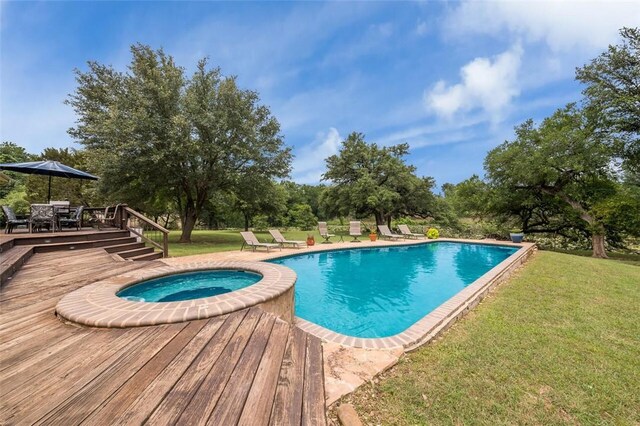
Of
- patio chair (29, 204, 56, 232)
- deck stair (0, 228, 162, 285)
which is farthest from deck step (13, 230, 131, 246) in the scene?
patio chair (29, 204, 56, 232)

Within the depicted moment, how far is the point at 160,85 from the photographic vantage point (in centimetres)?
1293

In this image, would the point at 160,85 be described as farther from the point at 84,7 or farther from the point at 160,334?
the point at 160,334

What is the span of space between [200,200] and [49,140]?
19.8m

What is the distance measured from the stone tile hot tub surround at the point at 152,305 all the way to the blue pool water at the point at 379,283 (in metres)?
1.59

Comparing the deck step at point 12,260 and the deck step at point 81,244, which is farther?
the deck step at point 81,244

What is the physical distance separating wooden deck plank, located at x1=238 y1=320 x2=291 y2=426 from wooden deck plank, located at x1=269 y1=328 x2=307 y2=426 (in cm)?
4

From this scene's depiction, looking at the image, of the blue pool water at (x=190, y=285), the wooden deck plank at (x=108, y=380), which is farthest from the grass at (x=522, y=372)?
the blue pool water at (x=190, y=285)

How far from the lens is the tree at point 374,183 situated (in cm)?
2184

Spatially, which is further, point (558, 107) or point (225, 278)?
point (558, 107)

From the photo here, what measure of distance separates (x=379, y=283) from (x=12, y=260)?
821 centimetres

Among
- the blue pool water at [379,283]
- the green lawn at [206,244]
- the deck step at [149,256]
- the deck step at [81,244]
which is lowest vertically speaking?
the blue pool water at [379,283]

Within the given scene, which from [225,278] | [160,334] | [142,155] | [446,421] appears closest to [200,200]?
[142,155]

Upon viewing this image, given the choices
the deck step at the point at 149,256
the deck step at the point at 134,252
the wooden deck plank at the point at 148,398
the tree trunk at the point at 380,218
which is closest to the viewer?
the wooden deck plank at the point at 148,398

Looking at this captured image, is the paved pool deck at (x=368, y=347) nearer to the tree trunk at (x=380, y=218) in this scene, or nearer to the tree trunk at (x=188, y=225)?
the tree trunk at (x=188, y=225)
